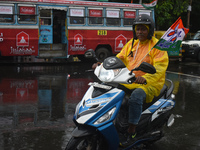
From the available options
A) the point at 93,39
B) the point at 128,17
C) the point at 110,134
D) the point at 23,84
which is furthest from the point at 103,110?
the point at 128,17

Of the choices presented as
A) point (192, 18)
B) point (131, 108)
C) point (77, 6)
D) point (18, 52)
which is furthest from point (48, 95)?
point (192, 18)

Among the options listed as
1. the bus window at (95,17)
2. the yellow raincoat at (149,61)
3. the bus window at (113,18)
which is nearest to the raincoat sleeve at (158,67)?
the yellow raincoat at (149,61)

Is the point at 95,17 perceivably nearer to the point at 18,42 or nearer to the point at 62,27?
the point at 62,27

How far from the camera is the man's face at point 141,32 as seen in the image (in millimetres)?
4430

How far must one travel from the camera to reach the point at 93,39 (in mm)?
16969

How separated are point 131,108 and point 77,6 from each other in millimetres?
13020

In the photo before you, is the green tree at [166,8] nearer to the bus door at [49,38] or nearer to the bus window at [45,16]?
the bus door at [49,38]

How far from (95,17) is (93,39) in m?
1.10

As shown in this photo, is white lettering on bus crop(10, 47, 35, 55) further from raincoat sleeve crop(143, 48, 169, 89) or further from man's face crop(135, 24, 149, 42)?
raincoat sleeve crop(143, 48, 169, 89)

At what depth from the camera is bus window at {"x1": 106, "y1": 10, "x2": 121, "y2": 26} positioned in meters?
17.2

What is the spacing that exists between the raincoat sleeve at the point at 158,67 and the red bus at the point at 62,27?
11.6 meters

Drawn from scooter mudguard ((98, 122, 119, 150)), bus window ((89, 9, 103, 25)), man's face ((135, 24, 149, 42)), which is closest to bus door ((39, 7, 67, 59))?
bus window ((89, 9, 103, 25))

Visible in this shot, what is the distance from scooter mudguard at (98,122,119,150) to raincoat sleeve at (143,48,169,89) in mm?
849

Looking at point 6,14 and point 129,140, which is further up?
point 6,14
